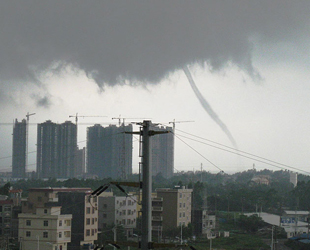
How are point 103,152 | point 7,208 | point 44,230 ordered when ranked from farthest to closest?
point 103,152
point 7,208
point 44,230

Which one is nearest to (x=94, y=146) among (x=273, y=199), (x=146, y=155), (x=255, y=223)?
(x=273, y=199)

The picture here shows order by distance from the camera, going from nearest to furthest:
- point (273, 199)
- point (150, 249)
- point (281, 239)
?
point (150, 249), point (281, 239), point (273, 199)

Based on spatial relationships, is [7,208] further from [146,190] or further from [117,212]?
[146,190]

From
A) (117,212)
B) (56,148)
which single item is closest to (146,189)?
(117,212)

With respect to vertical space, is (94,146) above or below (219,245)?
above

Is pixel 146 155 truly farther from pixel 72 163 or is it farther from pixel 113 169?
pixel 72 163
